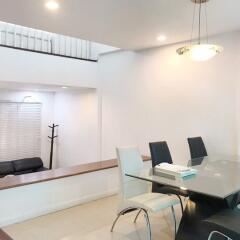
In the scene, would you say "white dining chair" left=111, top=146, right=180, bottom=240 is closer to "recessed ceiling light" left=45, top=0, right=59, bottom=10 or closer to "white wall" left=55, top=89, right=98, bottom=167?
"recessed ceiling light" left=45, top=0, right=59, bottom=10

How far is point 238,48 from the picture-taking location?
4.22 meters

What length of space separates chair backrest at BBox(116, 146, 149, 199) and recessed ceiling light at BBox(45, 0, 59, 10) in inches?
71.1

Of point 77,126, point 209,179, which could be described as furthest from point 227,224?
point 77,126

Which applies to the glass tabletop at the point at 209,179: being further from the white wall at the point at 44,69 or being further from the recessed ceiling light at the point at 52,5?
the white wall at the point at 44,69

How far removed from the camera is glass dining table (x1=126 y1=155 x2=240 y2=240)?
99.7 inches

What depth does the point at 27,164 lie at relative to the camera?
688cm

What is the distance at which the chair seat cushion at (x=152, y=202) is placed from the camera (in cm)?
275

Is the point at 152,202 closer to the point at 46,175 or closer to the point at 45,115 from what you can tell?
the point at 46,175

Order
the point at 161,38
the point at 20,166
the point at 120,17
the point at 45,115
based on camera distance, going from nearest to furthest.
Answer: the point at 120,17 → the point at 161,38 → the point at 20,166 → the point at 45,115

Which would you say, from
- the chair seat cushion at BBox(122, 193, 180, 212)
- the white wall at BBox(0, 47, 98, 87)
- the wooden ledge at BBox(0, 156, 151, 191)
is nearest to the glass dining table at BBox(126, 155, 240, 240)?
the chair seat cushion at BBox(122, 193, 180, 212)

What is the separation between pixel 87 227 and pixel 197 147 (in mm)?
2069

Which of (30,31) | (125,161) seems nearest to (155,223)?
(125,161)

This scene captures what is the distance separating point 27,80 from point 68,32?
1.35 meters

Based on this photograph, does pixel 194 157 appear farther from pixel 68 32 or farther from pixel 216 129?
pixel 68 32
